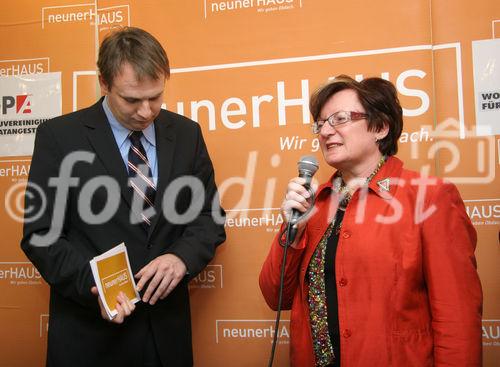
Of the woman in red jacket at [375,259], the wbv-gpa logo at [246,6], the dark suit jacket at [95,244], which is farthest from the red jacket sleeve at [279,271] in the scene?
the wbv-gpa logo at [246,6]

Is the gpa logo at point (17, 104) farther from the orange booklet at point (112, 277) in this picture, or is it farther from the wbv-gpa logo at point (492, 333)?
the wbv-gpa logo at point (492, 333)

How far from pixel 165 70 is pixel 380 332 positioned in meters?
1.12

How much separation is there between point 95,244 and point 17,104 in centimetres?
122

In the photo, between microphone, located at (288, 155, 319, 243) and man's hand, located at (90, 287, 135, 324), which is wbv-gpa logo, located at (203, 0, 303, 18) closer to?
microphone, located at (288, 155, 319, 243)

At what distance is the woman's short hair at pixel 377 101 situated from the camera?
1.58 metres

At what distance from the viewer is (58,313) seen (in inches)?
68.0

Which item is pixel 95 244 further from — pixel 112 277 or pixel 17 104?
pixel 17 104

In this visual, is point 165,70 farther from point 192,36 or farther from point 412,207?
point 412,207

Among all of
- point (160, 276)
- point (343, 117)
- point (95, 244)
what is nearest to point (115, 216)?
point (95, 244)

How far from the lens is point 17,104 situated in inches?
98.7

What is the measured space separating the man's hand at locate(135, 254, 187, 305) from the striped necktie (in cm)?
17

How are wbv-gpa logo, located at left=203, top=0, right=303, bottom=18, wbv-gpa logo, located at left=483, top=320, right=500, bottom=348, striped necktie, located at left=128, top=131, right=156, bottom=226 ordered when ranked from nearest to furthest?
striped necktie, located at left=128, top=131, right=156, bottom=226, wbv-gpa logo, located at left=483, top=320, right=500, bottom=348, wbv-gpa logo, located at left=203, top=0, right=303, bottom=18

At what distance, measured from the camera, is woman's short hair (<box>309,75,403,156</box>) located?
5.19 feet

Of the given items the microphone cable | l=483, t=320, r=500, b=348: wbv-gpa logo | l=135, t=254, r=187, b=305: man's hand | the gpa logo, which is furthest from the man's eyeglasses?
the gpa logo
